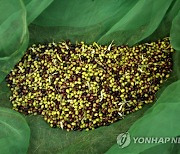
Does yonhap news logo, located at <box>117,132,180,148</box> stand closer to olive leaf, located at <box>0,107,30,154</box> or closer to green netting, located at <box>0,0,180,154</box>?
green netting, located at <box>0,0,180,154</box>

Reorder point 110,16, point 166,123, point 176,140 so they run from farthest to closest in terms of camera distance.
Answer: point 110,16 → point 176,140 → point 166,123

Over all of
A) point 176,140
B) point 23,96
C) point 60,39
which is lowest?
point 176,140

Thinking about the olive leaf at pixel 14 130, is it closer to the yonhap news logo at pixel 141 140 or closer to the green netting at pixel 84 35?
the green netting at pixel 84 35

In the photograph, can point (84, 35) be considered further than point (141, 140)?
Yes

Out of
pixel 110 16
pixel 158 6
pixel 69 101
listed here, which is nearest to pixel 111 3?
pixel 110 16

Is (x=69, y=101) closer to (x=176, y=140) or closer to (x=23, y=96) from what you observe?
(x=23, y=96)

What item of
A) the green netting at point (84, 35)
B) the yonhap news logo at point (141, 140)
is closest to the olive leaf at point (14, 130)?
the green netting at point (84, 35)
